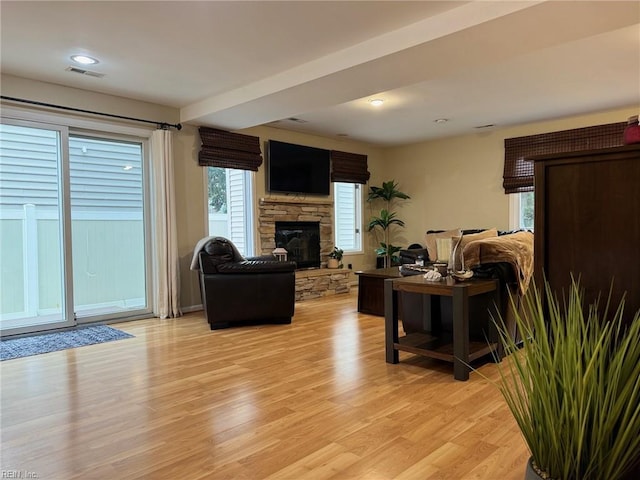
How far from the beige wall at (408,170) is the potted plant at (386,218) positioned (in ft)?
0.48

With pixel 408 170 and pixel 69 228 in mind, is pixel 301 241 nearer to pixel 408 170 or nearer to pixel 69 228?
pixel 408 170

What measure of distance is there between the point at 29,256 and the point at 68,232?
1.36ft

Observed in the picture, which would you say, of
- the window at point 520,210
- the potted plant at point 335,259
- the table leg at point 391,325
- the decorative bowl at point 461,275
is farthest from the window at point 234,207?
the window at point 520,210

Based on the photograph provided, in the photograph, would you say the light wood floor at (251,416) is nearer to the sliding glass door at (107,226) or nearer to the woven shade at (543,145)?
the sliding glass door at (107,226)

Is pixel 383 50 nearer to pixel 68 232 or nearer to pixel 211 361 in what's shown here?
pixel 211 361

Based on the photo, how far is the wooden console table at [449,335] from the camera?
291cm

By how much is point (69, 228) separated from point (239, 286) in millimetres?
1880

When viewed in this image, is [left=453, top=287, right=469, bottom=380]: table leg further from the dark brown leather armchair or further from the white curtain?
the white curtain

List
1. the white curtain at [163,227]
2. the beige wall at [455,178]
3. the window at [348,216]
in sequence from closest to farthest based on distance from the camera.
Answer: the white curtain at [163,227] → the beige wall at [455,178] → the window at [348,216]

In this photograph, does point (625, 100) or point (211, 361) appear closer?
point (211, 361)

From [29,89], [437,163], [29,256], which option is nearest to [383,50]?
[29,89]

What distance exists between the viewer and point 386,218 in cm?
775

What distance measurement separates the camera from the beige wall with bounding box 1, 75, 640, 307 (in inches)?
191

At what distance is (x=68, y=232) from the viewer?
14.8ft
